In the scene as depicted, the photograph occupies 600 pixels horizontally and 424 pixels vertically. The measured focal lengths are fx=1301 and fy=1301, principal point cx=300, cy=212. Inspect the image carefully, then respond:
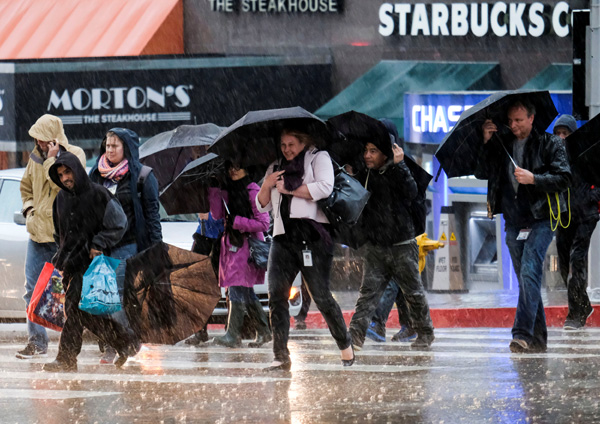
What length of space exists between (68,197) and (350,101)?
1302 centimetres

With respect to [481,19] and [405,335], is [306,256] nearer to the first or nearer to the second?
[405,335]

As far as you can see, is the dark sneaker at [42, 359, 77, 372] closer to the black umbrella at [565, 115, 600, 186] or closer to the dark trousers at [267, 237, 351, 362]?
the dark trousers at [267, 237, 351, 362]

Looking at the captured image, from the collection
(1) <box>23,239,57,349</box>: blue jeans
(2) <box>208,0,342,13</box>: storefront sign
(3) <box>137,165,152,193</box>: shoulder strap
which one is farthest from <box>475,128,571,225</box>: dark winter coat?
(2) <box>208,0,342,13</box>: storefront sign

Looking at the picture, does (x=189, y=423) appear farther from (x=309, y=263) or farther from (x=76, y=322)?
(x=76, y=322)

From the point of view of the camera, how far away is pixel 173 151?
12539mm

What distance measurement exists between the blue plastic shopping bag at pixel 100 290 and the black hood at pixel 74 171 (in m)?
0.50

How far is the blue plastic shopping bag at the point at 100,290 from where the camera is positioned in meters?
8.80

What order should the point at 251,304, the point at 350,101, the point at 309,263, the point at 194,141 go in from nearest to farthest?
the point at 309,263
the point at 251,304
the point at 194,141
the point at 350,101

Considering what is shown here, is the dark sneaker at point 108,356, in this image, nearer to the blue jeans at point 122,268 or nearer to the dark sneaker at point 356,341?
the blue jeans at point 122,268

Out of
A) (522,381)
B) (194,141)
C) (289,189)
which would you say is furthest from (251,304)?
(522,381)

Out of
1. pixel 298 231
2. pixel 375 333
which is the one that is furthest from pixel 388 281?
pixel 298 231

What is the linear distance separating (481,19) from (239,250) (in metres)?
12.4

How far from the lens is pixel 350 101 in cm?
2169

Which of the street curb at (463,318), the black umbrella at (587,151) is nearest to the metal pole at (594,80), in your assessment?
the street curb at (463,318)
